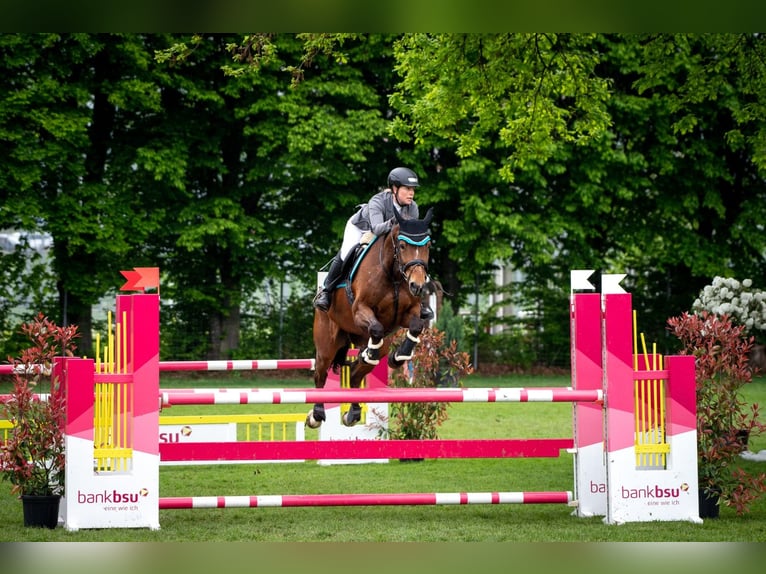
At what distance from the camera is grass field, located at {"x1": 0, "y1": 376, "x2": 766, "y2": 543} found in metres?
5.67

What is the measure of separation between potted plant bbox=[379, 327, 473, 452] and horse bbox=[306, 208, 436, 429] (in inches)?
83.6

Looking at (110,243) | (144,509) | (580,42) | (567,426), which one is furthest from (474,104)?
(110,243)

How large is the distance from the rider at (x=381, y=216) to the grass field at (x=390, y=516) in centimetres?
140

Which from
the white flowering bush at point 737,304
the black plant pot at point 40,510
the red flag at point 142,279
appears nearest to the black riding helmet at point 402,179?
the red flag at point 142,279

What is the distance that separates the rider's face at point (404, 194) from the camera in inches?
247

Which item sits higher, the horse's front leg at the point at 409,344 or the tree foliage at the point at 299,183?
the tree foliage at the point at 299,183

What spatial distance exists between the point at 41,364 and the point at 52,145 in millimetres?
12316

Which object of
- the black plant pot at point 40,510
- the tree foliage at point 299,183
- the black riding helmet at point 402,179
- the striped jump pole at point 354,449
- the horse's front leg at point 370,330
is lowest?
the black plant pot at point 40,510

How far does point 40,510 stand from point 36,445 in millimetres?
396

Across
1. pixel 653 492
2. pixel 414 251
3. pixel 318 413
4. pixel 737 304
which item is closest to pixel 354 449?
pixel 318 413

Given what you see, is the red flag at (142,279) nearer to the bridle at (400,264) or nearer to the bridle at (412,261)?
the bridle at (400,264)

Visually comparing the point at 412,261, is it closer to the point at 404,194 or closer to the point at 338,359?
the point at 404,194
